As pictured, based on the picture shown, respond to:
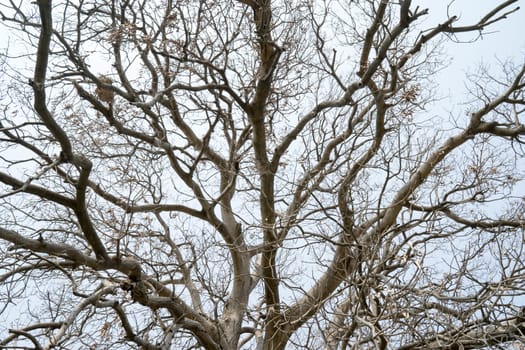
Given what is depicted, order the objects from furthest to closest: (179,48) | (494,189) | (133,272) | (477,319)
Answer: (494,189) < (179,48) < (133,272) < (477,319)

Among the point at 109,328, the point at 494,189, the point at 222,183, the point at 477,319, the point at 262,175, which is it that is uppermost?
the point at 222,183

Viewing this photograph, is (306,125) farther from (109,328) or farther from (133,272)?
(109,328)

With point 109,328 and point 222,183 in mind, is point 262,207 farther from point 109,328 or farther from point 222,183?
point 109,328

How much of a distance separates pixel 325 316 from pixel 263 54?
3.69 meters

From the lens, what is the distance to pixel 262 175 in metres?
6.51

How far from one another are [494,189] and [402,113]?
5.31 ft

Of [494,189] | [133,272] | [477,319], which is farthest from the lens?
[494,189]

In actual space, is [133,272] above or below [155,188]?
below

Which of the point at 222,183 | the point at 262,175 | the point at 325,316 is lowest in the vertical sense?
the point at 325,316

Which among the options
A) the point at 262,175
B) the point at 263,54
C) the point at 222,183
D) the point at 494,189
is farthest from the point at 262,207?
the point at 494,189

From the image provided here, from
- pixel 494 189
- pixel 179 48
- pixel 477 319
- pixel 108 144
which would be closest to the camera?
pixel 477 319

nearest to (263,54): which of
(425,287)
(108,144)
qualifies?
(108,144)

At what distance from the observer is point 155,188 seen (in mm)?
6641

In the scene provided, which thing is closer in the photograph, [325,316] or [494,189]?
[325,316]
